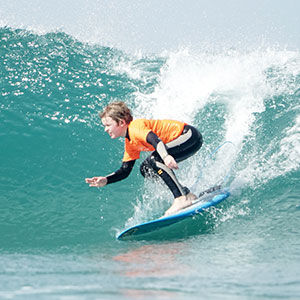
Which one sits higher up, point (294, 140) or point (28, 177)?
point (28, 177)

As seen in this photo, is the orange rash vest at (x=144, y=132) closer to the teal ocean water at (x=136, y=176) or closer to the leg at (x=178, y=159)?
the leg at (x=178, y=159)

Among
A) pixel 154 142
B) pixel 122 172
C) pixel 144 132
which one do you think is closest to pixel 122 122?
pixel 144 132

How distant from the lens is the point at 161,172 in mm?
4461

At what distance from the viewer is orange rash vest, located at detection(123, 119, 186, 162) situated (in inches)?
168

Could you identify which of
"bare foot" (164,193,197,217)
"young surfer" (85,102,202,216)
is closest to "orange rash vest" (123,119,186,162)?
"young surfer" (85,102,202,216)

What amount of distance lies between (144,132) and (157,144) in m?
0.21

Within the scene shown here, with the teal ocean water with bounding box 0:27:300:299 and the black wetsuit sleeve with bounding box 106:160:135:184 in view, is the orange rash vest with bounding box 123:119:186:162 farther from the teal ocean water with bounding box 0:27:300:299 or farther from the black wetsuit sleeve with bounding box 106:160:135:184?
the teal ocean water with bounding box 0:27:300:299

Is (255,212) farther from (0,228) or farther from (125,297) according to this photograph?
(125,297)

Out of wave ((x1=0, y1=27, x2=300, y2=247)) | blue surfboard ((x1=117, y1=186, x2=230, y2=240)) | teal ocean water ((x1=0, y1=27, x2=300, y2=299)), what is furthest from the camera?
wave ((x1=0, y1=27, x2=300, y2=247))

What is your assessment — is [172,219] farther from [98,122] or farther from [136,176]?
[98,122]

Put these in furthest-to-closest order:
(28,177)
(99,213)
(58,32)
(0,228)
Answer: (58,32)
(28,177)
(99,213)
(0,228)

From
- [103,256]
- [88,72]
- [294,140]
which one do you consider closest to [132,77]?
[88,72]

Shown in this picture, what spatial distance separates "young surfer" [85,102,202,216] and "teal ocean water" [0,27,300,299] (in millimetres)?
503

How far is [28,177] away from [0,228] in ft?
4.97
